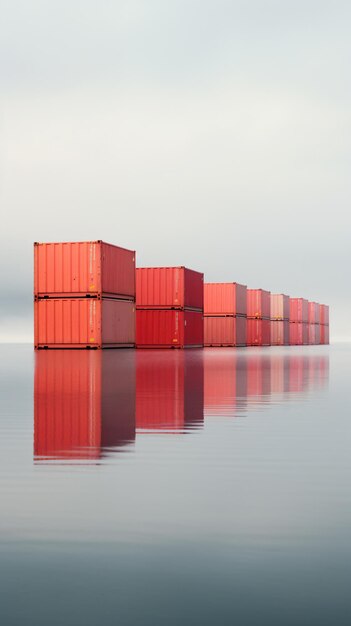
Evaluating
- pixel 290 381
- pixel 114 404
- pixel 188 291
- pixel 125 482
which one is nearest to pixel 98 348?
pixel 188 291

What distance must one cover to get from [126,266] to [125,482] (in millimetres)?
29274

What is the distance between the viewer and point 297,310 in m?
68.2

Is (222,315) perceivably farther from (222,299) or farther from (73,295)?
(73,295)

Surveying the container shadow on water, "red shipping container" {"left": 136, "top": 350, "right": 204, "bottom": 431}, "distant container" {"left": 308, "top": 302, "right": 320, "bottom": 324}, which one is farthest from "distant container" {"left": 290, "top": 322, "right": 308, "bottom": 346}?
"red shipping container" {"left": 136, "top": 350, "right": 204, "bottom": 431}

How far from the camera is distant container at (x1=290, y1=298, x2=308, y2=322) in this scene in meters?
67.8

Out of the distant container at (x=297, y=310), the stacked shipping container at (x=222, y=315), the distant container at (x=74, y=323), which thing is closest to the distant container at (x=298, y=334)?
the distant container at (x=297, y=310)

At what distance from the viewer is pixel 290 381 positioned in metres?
10.1

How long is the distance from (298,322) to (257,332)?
14945 mm

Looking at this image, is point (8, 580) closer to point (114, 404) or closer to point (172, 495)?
point (172, 495)

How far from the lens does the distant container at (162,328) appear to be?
35.3m

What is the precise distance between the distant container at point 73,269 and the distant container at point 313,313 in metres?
44.9

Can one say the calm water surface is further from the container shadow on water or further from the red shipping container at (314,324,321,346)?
the red shipping container at (314,324,321,346)

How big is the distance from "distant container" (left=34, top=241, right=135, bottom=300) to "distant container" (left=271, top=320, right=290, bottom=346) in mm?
32720

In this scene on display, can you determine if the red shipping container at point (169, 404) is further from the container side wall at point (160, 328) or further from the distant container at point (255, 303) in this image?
the distant container at point (255, 303)
